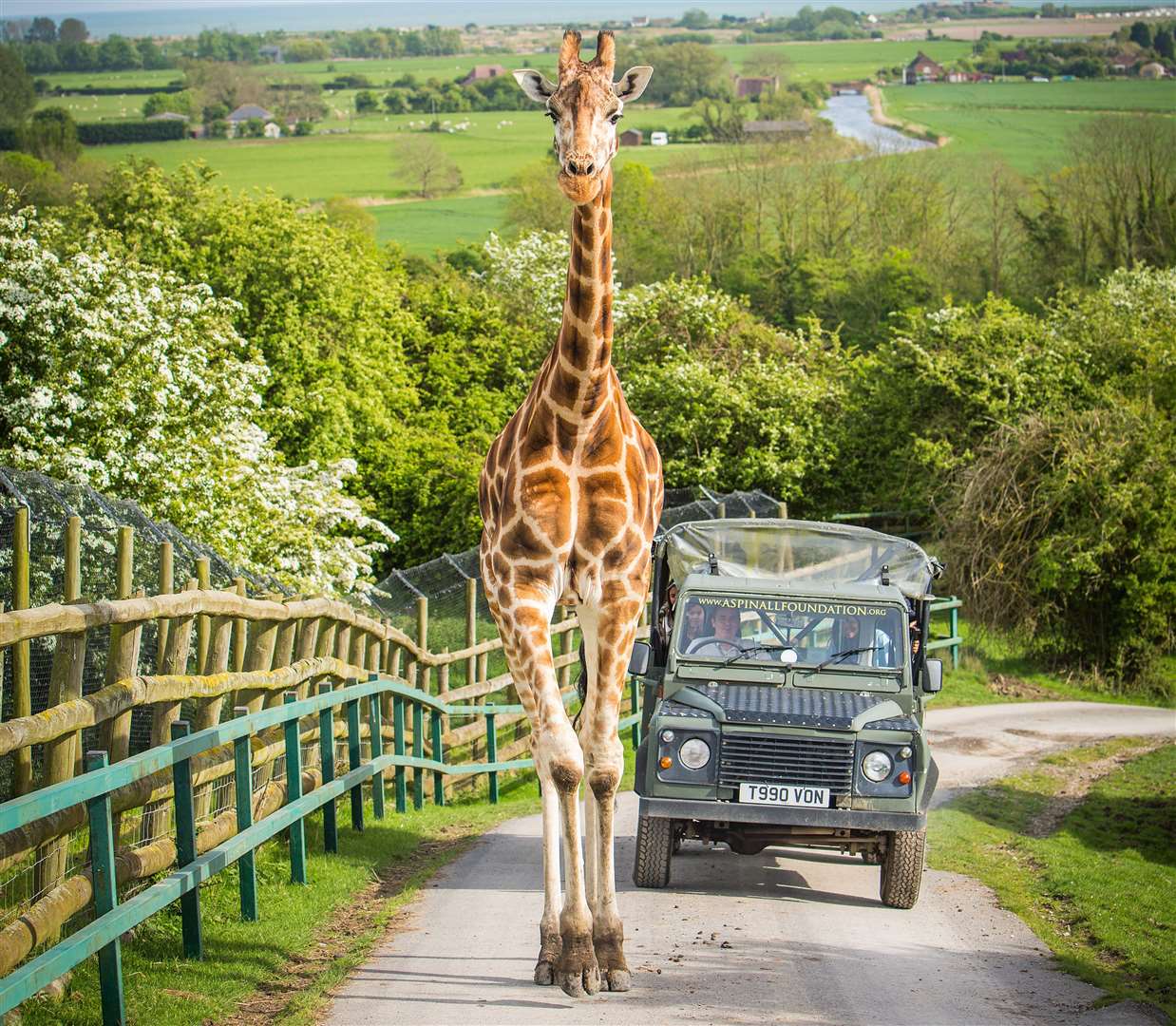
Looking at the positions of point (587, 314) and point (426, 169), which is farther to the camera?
point (426, 169)

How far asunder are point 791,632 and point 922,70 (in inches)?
5081

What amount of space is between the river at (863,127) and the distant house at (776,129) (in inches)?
106

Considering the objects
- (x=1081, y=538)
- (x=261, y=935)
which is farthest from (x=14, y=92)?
(x=261, y=935)

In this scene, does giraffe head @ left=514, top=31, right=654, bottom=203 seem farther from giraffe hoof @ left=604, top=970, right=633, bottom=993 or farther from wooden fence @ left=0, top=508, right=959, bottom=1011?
giraffe hoof @ left=604, top=970, right=633, bottom=993

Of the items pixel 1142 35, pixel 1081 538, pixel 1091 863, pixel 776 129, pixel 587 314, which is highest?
pixel 1142 35

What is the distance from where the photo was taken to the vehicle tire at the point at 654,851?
10234 mm

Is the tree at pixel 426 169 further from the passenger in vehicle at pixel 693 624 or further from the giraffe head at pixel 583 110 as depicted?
the giraffe head at pixel 583 110

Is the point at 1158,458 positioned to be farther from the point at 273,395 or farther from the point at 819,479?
the point at 273,395

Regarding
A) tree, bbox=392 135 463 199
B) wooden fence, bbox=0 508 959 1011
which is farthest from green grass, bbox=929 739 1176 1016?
tree, bbox=392 135 463 199

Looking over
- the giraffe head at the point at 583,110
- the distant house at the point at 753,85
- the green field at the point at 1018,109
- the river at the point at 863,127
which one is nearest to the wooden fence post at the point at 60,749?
the giraffe head at the point at 583,110

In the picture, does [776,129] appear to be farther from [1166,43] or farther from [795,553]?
[795,553]

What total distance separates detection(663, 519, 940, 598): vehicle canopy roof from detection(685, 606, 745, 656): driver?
646mm

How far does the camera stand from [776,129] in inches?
3479

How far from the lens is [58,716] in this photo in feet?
20.3
